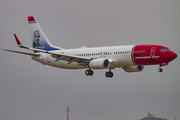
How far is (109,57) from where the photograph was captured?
73062 mm

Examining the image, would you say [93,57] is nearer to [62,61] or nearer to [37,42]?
[62,61]

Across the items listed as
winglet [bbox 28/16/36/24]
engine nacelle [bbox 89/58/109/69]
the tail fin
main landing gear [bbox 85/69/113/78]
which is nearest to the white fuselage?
engine nacelle [bbox 89/58/109/69]

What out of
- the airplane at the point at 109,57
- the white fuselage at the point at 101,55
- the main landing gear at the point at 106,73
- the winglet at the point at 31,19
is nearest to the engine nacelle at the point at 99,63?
the airplane at the point at 109,57

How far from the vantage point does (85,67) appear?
77.4 m

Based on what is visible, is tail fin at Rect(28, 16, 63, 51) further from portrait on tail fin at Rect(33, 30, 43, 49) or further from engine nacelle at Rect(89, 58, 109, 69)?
engine nacelle at Rect(89, 58, 109, 69)

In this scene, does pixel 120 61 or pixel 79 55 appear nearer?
pixel 120 61

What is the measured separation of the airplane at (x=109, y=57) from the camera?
228 ft

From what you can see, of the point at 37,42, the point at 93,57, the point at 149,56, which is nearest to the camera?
the point at 149,56

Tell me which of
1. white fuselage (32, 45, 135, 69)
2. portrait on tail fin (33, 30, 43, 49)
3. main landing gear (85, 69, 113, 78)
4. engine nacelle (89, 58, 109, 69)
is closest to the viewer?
engine nacelle (89, 58, 109, 69)

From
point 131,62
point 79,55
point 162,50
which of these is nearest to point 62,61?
point 79,55

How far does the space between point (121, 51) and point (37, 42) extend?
941 inches

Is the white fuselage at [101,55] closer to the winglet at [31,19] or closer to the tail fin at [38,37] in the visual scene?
the tail fin at [38,37]

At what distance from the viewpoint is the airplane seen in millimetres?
69438

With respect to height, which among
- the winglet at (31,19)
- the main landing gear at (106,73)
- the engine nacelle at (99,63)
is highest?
the winglet at (31,19)
